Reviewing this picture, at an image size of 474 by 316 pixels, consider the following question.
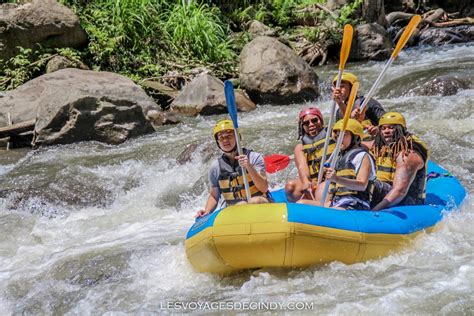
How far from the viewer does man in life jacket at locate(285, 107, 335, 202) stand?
430 centimetres

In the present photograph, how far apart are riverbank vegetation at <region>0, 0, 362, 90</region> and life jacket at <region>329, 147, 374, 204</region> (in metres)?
6.44

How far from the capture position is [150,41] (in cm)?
1098

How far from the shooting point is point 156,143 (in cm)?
730

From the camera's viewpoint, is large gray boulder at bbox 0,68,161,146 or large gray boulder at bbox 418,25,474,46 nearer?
large gray boulder at bbox 0,68,161,146

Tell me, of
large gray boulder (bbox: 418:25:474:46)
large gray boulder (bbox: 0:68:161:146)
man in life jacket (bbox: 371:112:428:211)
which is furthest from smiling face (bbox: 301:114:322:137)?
large gray boulder (bbox: 418:25:474:46)

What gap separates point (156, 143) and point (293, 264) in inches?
160

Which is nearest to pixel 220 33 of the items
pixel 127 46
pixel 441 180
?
pixel 127 46

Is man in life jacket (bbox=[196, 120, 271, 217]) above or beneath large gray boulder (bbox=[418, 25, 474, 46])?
above

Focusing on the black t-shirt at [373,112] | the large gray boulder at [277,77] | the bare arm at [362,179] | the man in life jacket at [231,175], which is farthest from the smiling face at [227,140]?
the large gray boulder at [277,77]

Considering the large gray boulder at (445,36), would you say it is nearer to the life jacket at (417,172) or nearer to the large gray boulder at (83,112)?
the large gray boulder at (83,112)

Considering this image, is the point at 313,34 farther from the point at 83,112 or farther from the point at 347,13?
the point at 83,112

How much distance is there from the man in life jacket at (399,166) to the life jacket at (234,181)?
80 cm

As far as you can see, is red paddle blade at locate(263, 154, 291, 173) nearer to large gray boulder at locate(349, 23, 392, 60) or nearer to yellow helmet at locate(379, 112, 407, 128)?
yellow helmet at locate(379, 112, 407, 128)

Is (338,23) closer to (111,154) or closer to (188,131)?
(188,131)
